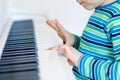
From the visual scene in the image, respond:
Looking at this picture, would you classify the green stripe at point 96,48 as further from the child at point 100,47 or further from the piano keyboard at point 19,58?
the piano keyboard at point 19,58

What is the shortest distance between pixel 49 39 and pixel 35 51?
7.5 inches

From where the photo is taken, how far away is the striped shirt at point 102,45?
724mm

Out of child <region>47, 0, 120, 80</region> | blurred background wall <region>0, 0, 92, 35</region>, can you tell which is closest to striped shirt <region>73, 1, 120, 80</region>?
child <region>47, 0, 120, 80</region>

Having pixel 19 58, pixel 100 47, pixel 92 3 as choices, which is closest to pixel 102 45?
pixel 100 47

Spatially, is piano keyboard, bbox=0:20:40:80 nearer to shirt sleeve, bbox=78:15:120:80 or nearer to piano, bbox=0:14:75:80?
piano, bbox=0:14:75:80

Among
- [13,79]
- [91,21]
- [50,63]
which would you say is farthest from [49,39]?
[13,79]

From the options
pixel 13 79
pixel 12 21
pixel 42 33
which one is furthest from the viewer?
pixel 12 21

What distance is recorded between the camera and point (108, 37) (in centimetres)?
78

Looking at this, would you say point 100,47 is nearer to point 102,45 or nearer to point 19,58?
point 102,45

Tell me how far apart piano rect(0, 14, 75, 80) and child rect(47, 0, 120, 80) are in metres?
0.04

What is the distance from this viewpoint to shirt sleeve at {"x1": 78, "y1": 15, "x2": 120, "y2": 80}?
2.35 ft

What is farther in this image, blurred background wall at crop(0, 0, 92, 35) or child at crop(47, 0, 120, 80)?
blurred background wall at crop(0, 0, 92, 35)

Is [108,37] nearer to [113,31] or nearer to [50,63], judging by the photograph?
[113,31]

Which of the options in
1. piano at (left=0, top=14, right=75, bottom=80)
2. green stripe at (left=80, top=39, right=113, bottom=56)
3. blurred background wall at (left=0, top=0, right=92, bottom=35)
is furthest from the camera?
blurred background wall at (left=0, top=0, right=92, bottom=35)
